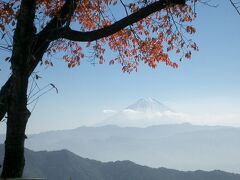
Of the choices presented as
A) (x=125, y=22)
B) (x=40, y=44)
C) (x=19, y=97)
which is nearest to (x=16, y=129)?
(x=19, y=97)

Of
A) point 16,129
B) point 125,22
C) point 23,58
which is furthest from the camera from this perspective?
point 125,22

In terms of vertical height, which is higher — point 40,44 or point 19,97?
point 40,44

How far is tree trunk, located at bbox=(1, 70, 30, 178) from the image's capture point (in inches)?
284

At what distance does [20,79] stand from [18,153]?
1392 millimetres

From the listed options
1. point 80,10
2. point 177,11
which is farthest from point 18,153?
point 177,11

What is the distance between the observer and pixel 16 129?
7250mm

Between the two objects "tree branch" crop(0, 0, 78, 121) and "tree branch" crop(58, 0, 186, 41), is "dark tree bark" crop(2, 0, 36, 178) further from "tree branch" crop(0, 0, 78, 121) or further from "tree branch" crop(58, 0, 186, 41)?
"tree branch" crop(58, 0, 186, 41)

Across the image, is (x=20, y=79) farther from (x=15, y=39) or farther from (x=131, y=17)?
(x=131, y=17)

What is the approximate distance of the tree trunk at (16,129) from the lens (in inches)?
284

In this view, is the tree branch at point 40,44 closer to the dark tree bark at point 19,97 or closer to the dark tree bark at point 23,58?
the dark tree bark at point 23,58

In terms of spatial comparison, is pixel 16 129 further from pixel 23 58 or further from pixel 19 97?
pixel 23 58

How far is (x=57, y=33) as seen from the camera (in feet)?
26.2

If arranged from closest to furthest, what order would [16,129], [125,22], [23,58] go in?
[16,129]
[23,58]
[125,22]

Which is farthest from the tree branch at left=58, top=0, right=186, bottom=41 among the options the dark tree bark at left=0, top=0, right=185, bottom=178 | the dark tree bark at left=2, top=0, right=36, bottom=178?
the dark tree bark at left=2, top=0, right=36, bottom=178
